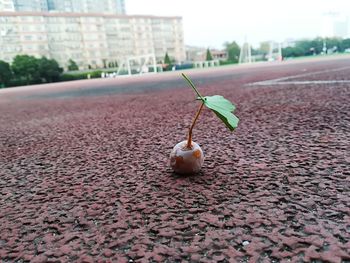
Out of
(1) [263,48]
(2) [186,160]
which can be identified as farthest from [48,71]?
(1) [263,48]

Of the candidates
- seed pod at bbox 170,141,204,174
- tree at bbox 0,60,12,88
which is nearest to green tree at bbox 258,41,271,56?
tree at bbox 0,60,12,88

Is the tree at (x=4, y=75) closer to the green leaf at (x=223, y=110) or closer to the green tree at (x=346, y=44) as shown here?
the green leaf at (x=223, y=110)

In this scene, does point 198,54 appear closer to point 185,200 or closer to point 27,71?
point 27,71

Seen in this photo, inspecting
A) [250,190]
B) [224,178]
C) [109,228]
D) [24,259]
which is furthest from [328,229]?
[24,259]

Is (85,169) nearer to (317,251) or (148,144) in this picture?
(148,144)

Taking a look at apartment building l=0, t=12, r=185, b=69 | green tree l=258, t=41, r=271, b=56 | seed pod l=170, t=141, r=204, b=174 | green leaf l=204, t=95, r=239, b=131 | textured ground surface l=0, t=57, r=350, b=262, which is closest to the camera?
textured ground surface l=0, t=57, r=350, b=262

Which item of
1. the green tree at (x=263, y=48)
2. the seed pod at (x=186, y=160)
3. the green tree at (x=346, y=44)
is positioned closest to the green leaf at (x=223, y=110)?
the seed pod at (x=186, y=160)

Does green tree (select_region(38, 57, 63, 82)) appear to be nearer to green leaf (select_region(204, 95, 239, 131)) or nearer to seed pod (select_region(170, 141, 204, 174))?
seed pod (select_region(170, 141, 204, 174))
